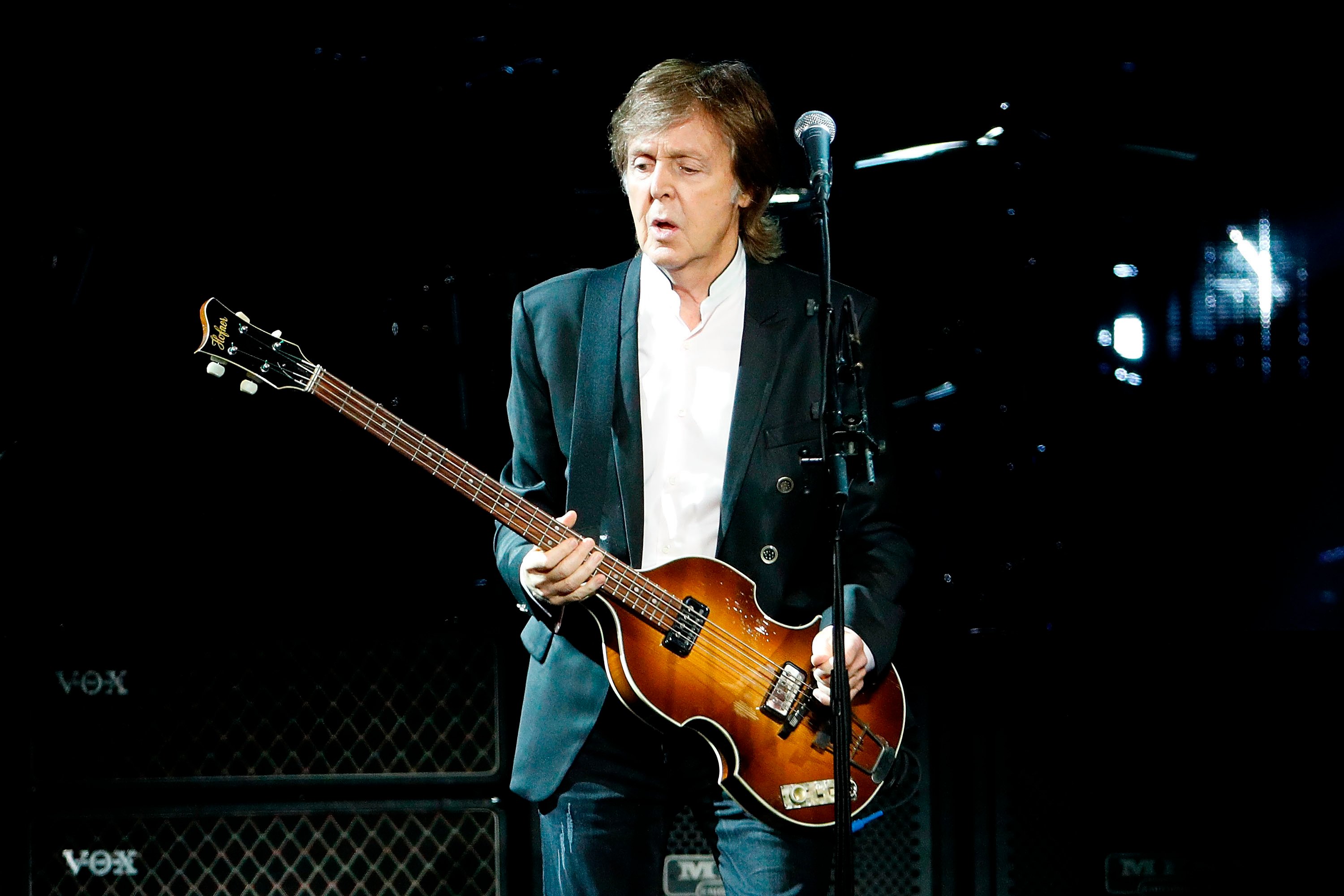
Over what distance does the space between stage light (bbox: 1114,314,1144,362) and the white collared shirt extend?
1811 millimetres

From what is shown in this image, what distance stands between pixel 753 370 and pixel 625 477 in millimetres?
327

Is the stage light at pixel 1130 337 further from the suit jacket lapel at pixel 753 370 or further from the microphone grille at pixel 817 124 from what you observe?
the microphone grille at pixel 817 124

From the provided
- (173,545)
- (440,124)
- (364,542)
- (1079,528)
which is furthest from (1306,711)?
(173,545)

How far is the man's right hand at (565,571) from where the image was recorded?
6.25 feet

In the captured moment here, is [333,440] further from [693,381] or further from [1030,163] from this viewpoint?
[1030,163]

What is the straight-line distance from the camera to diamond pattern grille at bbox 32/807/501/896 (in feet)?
9.12

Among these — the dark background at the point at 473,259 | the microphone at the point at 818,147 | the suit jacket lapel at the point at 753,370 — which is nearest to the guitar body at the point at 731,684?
the suit jacket lapel at the point at 753,370

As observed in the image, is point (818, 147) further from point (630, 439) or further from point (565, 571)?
point (565, 571)

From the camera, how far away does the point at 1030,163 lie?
3439 millimetres

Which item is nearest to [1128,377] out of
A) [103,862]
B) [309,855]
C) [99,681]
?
[309,855]

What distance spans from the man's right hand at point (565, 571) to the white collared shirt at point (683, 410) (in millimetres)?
150

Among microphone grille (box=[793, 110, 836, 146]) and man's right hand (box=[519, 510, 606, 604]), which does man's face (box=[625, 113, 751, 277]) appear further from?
man's right hand (box=[519, 510, 606, 604])

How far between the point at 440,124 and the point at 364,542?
1.33m

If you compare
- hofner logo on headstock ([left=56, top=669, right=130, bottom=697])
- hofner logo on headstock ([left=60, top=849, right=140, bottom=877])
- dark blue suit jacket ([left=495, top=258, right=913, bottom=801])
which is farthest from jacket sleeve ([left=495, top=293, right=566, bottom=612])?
hofner logo on headstock ([left=60, top=849, right=140, bottom=877])
